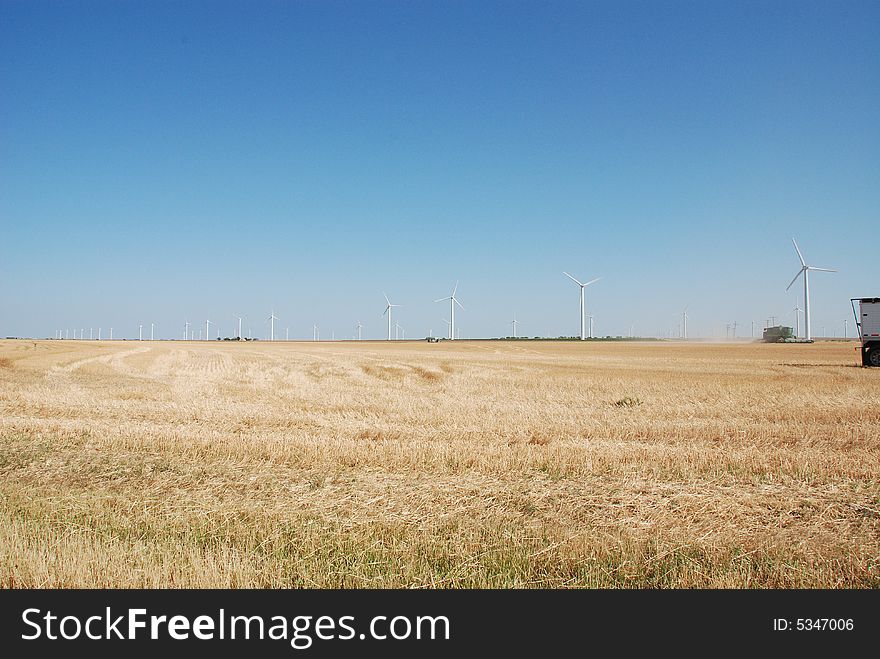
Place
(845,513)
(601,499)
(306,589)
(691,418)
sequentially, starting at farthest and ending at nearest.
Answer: (691,418) → (601,499) → (845,513) → (306,589)

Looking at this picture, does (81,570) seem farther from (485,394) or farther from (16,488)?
(485,394)

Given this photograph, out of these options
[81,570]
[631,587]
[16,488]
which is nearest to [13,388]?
[16,488]

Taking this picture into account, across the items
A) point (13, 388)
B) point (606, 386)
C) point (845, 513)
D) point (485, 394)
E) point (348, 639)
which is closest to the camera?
point (348, 639)

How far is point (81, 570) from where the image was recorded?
20.6 ft

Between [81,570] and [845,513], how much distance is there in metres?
9.22

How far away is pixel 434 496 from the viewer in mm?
9164

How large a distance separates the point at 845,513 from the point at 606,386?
20.5 m

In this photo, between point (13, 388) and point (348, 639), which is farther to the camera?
point (13, 388)

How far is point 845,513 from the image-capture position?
856 centimetres

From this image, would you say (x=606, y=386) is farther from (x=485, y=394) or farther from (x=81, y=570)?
(x=81, y=570)

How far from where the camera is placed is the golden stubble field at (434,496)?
21.5ft

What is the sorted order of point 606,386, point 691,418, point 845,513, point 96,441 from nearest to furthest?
point 845,513
point 96,441
point 691,418
point 606,386

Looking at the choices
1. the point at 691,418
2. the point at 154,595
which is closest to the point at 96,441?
the point at 154,595

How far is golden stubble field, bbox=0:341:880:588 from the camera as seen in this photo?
21.5ft
